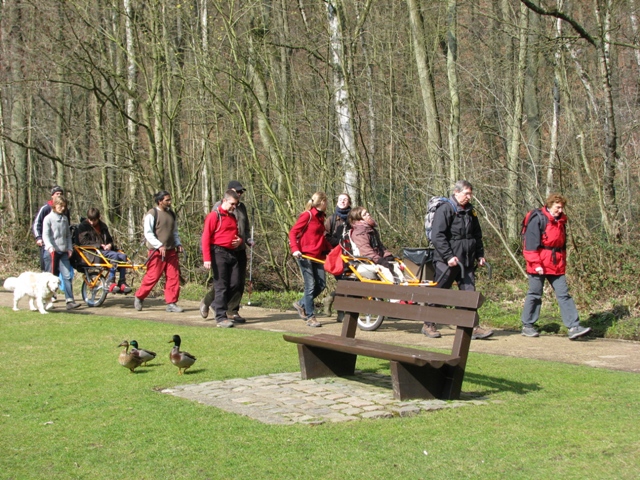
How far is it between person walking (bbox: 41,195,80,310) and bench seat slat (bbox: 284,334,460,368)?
7802 millimetres

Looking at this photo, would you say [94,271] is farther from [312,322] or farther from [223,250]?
[312,322]

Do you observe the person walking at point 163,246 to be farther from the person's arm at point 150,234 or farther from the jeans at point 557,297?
the jeans at point 557,297

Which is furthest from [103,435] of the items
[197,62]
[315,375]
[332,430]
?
[197,62]

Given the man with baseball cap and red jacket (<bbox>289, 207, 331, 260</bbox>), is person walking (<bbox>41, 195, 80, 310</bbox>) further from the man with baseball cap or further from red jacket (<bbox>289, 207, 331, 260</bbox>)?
red jacket (<bbox>289, 207, 331, 260</bbox>)

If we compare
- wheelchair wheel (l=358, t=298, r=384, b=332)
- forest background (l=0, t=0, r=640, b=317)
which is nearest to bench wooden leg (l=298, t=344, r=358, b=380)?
wheelchair wheel (l=358, t=298, r=384, b=332)

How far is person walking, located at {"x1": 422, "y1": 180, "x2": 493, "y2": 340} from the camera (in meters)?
11.0

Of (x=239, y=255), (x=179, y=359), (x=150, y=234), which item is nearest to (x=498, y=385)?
(x=179, y=359)

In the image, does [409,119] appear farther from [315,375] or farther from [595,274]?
[315,375]

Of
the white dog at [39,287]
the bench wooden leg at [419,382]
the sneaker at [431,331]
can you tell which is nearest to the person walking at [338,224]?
the sneaker at [431,331]

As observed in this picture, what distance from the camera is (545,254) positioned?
36.9 ft

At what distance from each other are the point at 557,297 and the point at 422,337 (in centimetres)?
193

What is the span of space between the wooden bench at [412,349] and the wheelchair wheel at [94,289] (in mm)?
8103

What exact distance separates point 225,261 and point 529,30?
21.9 ft

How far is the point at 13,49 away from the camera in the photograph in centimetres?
2466
